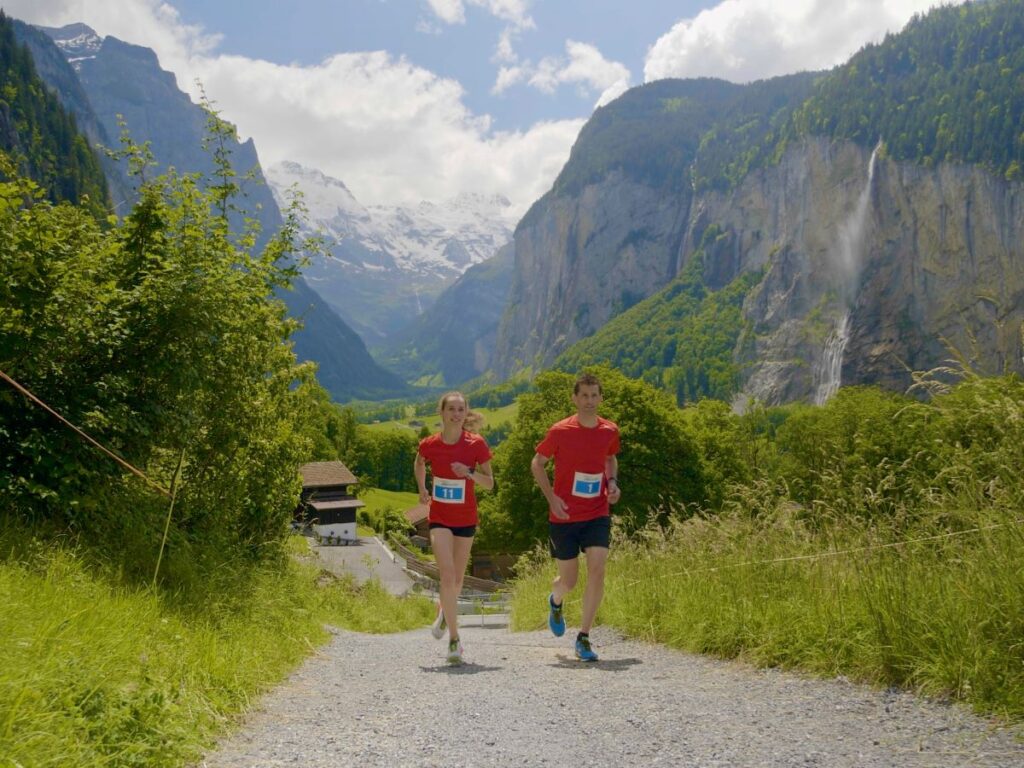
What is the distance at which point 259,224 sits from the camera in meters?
9.59

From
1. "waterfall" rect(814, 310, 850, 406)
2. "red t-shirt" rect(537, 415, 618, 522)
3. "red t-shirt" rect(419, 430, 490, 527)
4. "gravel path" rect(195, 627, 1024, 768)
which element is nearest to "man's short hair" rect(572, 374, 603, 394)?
"red t-shirt" rect(537, 415, 618, 522)

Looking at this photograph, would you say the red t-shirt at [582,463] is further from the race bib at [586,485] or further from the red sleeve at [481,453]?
the red sleeve at [481,453]

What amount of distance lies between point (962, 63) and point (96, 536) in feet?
568

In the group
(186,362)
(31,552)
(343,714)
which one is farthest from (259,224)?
(343,714)

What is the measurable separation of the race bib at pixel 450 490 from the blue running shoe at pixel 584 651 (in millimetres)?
1670

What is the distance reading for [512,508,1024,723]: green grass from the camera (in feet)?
13.4

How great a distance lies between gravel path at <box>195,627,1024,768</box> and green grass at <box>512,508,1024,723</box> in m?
0.22

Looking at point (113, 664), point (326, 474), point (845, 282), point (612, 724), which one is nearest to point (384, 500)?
point (326, 474)

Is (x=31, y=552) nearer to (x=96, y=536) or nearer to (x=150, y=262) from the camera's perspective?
(x=96, y=536)

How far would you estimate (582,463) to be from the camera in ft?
23.4

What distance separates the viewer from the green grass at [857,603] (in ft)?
13.4

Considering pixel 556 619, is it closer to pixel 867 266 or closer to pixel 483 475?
pixel 483 475

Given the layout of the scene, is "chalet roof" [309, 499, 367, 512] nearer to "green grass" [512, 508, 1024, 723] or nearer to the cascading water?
"green grass" [512, 508, 1024, 723]

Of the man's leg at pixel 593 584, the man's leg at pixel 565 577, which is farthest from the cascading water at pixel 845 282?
the man's leg at pixel 593 584
